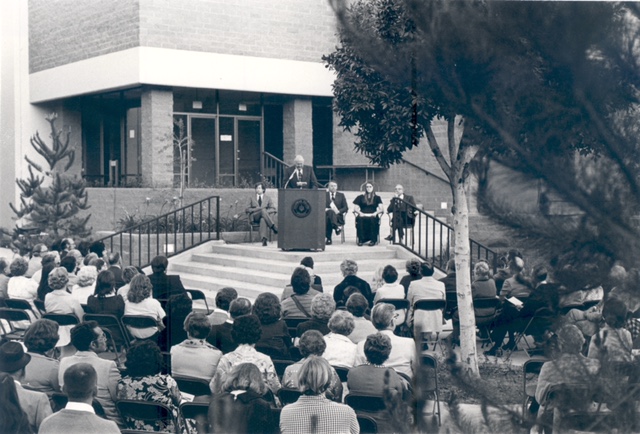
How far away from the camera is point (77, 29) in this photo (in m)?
20.4

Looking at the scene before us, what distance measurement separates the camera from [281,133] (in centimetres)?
2178

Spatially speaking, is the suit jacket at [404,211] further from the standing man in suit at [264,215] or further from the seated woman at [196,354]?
the seated woman at [196,354]

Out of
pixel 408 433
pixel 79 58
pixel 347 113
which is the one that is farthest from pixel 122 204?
pixel 408 433

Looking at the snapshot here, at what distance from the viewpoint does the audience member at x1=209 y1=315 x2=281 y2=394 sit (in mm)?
5324

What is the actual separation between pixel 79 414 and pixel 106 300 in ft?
12.9

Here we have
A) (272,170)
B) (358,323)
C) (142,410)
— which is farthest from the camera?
(272,170)

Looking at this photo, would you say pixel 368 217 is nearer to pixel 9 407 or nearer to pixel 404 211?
pixel 404 211

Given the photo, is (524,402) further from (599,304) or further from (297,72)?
(297,72)

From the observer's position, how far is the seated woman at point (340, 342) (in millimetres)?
5883

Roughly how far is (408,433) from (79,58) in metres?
19.6

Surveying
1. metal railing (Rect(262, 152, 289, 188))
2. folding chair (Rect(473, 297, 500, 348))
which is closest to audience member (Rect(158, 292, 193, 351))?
folding chair (Rect(473, 297, 500, 348))

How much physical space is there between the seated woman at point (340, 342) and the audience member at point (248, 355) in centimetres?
61

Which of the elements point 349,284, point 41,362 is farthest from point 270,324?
point 349,284

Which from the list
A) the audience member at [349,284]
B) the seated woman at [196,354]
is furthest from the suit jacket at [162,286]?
the seated woman at [196,354]
